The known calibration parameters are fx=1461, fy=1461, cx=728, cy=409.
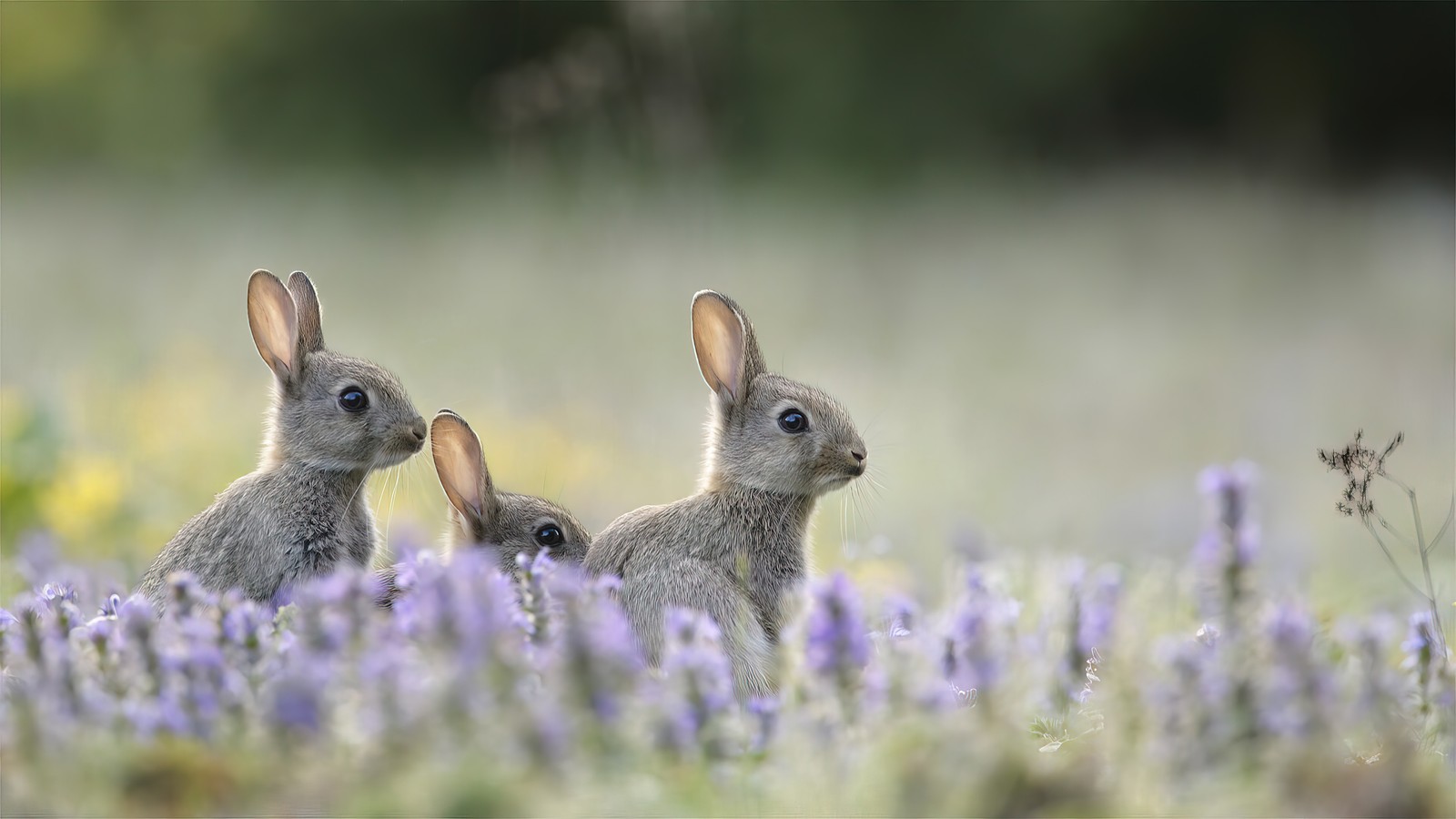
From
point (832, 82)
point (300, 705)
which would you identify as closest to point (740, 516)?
point (300, 705)

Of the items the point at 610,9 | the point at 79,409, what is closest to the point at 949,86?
the point at 610,9

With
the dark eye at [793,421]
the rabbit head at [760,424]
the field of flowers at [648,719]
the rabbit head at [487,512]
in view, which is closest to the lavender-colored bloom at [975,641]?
A: the field of flowers at [648,719]

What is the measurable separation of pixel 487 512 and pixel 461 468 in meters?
0.20

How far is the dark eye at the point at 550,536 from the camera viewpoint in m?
4.41

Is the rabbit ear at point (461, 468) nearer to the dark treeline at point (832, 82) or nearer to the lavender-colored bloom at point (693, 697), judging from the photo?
the lavender-colored bloom at point (693, 697)

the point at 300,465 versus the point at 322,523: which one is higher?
the point at 300,465

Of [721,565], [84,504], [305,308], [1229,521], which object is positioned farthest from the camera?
[84,504]

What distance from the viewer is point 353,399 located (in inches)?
175

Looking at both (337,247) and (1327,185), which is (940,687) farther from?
(1327,185)

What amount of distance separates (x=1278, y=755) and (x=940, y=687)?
0.56m

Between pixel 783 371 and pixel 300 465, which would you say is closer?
pixel 300 465

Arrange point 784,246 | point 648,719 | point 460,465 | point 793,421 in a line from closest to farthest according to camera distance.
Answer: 1. point 648,719
2. point 460,465
3. point 793,421
4. point 784,246

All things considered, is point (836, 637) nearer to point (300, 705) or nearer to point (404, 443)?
point (300, 705)

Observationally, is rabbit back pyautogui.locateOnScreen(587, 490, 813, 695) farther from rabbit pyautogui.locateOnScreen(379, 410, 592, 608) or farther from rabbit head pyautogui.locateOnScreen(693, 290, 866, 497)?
rabbit pyautogui.locateOnScreen(379, 410, 592, 608)
